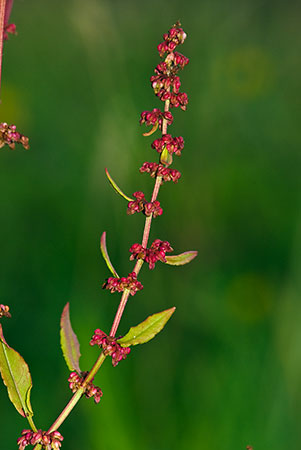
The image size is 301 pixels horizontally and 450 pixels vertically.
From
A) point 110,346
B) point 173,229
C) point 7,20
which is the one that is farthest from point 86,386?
point 173,229

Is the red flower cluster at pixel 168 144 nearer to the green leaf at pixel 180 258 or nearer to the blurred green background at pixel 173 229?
the green leaf at pixel 180 258

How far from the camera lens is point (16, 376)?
0.41m

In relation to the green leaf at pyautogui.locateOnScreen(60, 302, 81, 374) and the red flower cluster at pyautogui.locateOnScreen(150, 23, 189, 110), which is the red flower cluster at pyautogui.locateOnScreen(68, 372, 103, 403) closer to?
the green leaf at pyautogui.locateOnScreen(60, 302, 81, 374)

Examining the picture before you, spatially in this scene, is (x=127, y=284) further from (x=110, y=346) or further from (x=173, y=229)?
(x=173, y=229)

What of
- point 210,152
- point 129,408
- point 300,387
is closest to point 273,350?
point 300,387

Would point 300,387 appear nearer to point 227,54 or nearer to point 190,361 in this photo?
point 190,361

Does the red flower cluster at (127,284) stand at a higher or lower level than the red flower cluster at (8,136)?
lower

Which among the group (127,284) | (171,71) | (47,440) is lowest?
(47,440)

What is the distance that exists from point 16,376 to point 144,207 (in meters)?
0.14

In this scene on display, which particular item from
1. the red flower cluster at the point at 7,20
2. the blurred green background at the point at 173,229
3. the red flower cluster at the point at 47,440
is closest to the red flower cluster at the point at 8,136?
the red flower cluster at the point at 7,20

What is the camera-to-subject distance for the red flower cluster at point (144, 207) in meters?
0.39

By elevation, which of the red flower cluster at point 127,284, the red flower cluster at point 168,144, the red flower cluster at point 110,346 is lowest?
the red flower cluster at point 110,346

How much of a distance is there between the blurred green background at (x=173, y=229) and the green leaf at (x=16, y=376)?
828 millimetres

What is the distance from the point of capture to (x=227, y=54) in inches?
87.7
